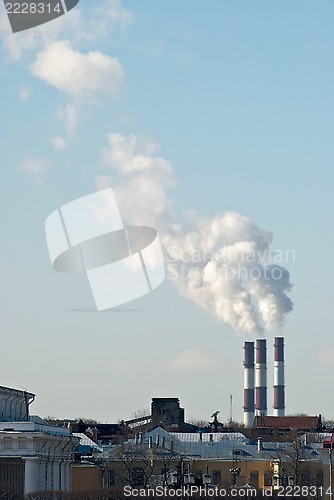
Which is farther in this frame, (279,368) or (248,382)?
(248,382)

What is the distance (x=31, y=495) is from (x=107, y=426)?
70.0 m

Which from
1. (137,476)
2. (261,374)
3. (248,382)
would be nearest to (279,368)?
(261,374)

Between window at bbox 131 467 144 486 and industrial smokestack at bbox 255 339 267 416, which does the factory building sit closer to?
industrial smokestack at bbox 255 339 267 416

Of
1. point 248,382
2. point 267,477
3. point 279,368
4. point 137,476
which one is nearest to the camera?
point 137,476

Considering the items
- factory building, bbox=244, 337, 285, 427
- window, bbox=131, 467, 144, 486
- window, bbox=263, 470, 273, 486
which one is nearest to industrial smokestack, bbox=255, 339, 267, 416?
factory building, bbox=244, 337, 285, 427

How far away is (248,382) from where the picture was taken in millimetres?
136125

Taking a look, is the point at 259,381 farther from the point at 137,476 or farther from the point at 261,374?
the point at 137,476

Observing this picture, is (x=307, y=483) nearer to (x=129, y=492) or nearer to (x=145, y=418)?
(x=129, y=492)

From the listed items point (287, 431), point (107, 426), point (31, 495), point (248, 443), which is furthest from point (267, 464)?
point (107, 426)

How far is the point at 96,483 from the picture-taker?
81.6 metres

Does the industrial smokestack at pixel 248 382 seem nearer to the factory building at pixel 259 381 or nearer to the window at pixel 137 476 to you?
the factory building at pixel 259 381

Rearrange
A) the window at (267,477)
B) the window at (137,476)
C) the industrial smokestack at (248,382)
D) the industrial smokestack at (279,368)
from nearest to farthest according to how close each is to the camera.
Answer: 1. the window at (137,476)
2. the window at (267,477)
3. the industrial smokestack at (279,368)
4. the industrial smokestack at (248,382)

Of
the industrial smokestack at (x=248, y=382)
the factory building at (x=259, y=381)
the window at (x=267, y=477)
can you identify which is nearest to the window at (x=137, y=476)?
the window at (x=267, y=477)

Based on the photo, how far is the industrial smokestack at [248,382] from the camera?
136m
